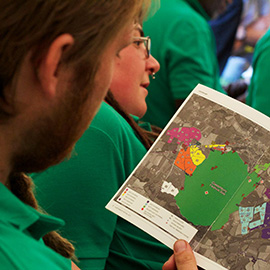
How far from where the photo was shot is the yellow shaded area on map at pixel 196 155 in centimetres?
98

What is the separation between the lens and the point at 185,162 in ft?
3.23

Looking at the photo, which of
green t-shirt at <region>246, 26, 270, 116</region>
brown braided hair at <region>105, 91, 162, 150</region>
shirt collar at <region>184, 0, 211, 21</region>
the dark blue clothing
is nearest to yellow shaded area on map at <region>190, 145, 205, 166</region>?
brown braided hair at <region>105, 91, 162, 150</region>

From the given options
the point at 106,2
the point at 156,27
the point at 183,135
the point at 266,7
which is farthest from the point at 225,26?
the point at 106,2

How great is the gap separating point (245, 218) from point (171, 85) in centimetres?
107

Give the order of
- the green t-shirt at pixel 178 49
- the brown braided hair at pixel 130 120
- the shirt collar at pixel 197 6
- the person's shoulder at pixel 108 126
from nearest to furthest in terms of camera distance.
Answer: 1. the person's shoulder at pixel 108 126
2. the brown braided hair at pixel 130 120
3. the green t-shirt at pixel 178 49
4. the shirt collar at pixel 197 6

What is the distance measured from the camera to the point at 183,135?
1021mm

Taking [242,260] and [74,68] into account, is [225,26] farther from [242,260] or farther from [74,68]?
[74,68]

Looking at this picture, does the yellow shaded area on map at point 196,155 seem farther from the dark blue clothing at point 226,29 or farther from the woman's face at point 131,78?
the dark blue clothing at point 226,29

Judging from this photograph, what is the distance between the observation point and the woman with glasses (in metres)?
1.04

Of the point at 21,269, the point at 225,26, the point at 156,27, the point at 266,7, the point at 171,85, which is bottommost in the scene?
the point at 21,269

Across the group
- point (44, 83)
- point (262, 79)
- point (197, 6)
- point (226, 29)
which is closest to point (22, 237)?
point (44, 83)

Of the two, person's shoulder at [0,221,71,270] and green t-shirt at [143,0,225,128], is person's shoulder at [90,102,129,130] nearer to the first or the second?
person's shoulder at [0,221,71,270]

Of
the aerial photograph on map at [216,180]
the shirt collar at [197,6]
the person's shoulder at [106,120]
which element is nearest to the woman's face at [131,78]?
the person's shoulder at [106,120]

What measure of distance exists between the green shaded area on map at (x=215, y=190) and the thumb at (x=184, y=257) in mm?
64
